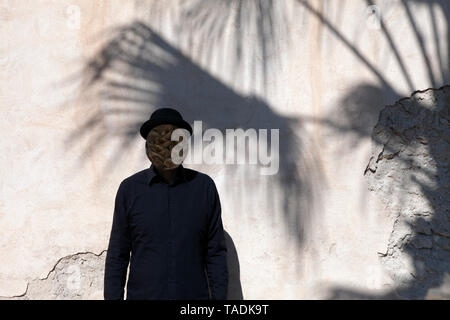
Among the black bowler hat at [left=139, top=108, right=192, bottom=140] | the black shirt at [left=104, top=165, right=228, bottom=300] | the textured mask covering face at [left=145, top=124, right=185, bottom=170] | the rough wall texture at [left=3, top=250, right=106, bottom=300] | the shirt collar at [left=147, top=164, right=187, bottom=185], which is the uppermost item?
the black bowler hat at [left=139, top=108, right=192, bottom=140]

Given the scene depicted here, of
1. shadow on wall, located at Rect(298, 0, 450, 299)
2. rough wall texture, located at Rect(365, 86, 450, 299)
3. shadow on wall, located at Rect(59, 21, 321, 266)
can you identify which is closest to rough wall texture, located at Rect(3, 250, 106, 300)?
shadow on wall, located at Rect(59, 21, 321, 266)

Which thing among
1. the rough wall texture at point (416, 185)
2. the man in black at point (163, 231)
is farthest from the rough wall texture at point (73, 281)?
the rough wall texture at point (416, 185)

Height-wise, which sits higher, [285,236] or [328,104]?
[328,104]

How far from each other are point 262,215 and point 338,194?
49cm

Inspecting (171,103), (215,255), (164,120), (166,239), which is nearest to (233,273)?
(215,255)

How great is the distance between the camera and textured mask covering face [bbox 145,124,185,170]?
9.28 ft

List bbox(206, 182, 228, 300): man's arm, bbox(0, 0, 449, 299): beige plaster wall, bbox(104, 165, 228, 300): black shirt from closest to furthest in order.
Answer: bbox(104, 165, 228, 300): black shirt
bbox(206, 182, 228, 300): man's arm
bbox(0, 0, 449, 299): beige plaster wall

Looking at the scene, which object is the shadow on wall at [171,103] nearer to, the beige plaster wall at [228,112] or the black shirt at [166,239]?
the beige plaster wall at [228,112]

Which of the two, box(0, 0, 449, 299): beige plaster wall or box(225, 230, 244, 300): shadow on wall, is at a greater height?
box(0, 0, 449, 299): beige plaster wall

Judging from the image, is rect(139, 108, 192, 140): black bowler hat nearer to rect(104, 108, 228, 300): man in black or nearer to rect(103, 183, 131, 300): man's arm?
rect(104, 108, 228, 300): man in black
